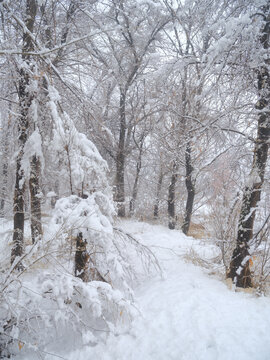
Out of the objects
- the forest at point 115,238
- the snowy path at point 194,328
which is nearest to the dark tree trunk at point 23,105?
the forest at point 115,238

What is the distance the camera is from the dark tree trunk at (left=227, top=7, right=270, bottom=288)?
3123mm

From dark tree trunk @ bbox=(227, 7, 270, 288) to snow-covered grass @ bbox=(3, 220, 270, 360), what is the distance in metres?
0.32

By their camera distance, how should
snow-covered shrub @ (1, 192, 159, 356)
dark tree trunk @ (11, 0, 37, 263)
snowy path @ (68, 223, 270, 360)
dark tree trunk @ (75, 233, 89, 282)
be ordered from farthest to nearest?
dark tree trunk @ (11, 0, 37, 263) < dark tree trunk @ (75, 233, 89, 282) < snow-covered shrub @ (1, 192, 159, 356) < snowy path @ (68, 223, 270, 360)

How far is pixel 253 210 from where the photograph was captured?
11.2ft

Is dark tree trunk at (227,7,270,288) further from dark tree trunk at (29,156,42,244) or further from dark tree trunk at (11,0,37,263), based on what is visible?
dark tree trunk at (11,0,37,263)

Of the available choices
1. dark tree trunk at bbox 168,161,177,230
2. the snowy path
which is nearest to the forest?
the snowy path

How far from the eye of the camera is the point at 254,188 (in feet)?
11.3

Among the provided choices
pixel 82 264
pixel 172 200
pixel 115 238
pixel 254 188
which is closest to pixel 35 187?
pixel 82 264

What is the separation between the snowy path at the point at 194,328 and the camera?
2510 millimetres

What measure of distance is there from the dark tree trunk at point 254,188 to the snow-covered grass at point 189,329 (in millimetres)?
320

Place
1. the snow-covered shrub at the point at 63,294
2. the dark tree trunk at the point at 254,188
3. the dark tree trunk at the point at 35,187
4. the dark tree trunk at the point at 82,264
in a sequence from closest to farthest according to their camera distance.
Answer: the snow-covered shrub at the point at 63,294 < the dark tree trunk at the point at 254,188 < the dark tree trunk at the point at 82,264 < the dark tree trunk at the point at 35,187

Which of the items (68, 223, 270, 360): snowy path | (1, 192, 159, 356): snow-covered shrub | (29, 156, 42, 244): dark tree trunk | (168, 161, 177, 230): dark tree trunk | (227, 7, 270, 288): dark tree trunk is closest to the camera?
(68, 223, 270, 360): snowy path

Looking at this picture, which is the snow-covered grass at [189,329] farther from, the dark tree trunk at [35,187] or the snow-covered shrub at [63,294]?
the dark tree trunk at [35,187]

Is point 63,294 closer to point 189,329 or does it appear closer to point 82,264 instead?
point 82,264
